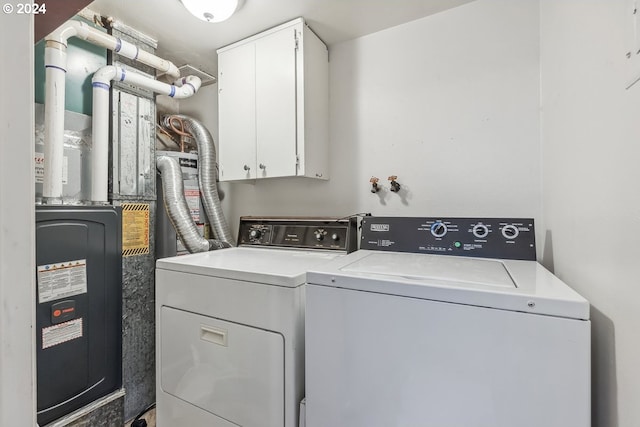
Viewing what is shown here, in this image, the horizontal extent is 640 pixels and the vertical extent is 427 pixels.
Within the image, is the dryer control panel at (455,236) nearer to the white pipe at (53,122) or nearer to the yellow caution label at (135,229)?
the yellow caution label at (135,229)

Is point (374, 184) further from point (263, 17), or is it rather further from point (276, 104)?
point (263, 17)

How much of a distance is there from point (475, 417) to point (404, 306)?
0.30m

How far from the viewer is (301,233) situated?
67.9 inches

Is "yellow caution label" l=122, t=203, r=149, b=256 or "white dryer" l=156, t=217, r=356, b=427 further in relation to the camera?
"yellow caution label" l=122, t=203, r=149, b=256

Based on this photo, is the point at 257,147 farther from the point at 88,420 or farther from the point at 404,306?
the point at 88,420

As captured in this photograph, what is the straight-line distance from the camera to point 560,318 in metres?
0.65

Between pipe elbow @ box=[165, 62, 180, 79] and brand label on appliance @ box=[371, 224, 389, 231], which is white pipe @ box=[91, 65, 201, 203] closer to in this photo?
pipe elbow @ box=[165, 62, 180, 79]

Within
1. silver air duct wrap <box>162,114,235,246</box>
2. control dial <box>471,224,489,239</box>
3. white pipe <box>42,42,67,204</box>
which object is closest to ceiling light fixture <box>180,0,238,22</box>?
white pipe <box>42,42,67,204</box>

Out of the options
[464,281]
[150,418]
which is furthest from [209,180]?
[464,281]

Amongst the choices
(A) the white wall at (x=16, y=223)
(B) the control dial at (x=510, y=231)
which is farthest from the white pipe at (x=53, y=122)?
(B) the control dial at (x=510, y=231)

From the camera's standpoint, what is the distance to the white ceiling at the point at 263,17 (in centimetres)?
156

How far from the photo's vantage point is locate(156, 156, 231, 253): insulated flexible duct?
181 centimetres

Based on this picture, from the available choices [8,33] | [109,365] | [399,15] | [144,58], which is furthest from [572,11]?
[109,365]

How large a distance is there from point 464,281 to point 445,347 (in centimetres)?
19
